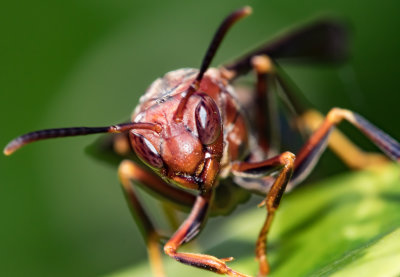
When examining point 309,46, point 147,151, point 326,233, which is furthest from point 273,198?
point 309,46

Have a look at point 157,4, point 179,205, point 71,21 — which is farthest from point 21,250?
point 157,4

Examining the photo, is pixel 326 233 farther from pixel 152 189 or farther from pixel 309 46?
pixel 309 46

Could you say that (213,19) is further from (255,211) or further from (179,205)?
(179,205)

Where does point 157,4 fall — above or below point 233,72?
above

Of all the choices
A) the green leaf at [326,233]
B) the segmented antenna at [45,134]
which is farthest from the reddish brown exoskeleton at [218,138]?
the green leaf at [326,233]

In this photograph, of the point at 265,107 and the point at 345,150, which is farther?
the point at 345,150

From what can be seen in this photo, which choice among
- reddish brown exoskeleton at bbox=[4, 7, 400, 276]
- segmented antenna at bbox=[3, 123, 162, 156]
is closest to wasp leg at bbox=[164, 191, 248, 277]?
reddish brown exoskeleton at bbox=[4, 7, 400, 276]
